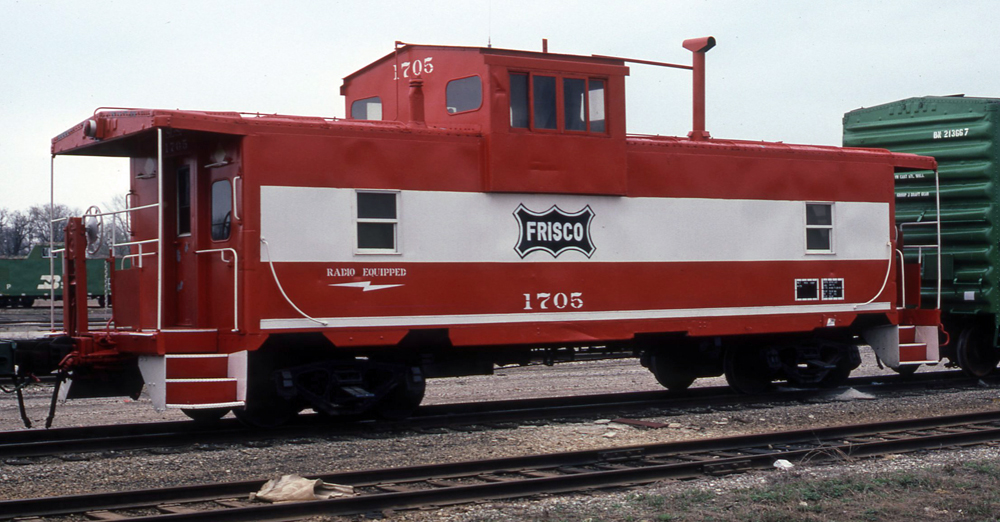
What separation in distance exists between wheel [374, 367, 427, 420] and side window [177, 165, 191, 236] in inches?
110

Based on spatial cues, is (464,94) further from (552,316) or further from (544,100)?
(552,316)

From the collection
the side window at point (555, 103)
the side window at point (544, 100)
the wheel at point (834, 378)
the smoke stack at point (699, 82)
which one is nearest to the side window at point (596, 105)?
the side window at point (555, 103)

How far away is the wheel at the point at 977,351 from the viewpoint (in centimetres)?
1546

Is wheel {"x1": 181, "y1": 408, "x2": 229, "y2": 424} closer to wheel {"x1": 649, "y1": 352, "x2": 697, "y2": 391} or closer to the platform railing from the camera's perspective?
wheel {"x1": 649, "y1": 352, "x2": 697, "y2": 391}

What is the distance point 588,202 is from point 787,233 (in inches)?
122

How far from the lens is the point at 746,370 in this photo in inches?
541

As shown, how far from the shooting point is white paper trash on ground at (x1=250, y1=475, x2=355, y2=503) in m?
7.30

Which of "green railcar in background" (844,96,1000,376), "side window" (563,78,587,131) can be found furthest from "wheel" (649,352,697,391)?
"green railcar in background" (844,96,1000,376)

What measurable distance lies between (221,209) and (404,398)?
2782 millimetres

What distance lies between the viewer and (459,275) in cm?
1102

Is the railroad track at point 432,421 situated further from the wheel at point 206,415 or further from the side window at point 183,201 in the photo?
the side window at point 183,201

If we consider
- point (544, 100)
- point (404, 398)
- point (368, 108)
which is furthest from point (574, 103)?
point (404, 398)

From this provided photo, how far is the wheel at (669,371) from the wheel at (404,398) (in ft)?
12.6

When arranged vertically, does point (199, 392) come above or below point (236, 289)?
below
